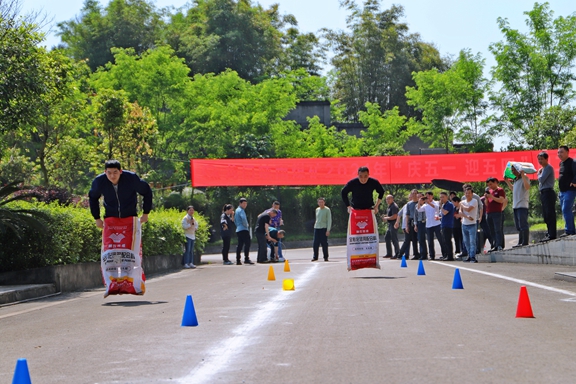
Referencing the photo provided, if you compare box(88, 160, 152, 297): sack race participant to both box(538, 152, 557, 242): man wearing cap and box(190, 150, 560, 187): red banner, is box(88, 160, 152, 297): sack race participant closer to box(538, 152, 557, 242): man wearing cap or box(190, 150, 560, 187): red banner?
box(538, 152, 557, 242): man wearing cap

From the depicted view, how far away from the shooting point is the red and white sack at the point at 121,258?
40.3 ft

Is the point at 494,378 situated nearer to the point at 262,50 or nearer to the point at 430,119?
the point at 430,119

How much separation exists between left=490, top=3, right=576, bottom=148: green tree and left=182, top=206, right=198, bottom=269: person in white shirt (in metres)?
35.8

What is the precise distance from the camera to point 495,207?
69.8 feet

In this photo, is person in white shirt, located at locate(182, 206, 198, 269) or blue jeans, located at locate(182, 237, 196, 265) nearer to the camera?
person in white shirt, located at locate(182, 206, 198, 269)

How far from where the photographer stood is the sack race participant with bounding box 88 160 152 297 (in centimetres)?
1225

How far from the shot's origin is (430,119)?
203 ft

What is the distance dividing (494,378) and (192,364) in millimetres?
2340

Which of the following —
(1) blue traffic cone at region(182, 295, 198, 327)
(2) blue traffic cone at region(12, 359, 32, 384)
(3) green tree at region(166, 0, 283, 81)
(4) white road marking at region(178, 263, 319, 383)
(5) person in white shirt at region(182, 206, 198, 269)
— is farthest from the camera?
(3) green tree at region(166, 0, 283, 81)

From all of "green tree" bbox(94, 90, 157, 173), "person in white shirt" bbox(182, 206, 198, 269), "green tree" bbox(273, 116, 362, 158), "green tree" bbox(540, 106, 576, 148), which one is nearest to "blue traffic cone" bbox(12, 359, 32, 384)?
"person in white shirt" bbox(182, 206, 198, 269)

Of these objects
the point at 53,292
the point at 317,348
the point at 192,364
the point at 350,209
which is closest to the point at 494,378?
the point at 317,348

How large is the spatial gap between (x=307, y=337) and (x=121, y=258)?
4.92 metres

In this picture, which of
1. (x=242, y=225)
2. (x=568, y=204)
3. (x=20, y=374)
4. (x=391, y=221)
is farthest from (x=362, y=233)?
(x=20, y=374)

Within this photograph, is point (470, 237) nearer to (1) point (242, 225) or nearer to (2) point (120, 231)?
(1) point (242, 225)
